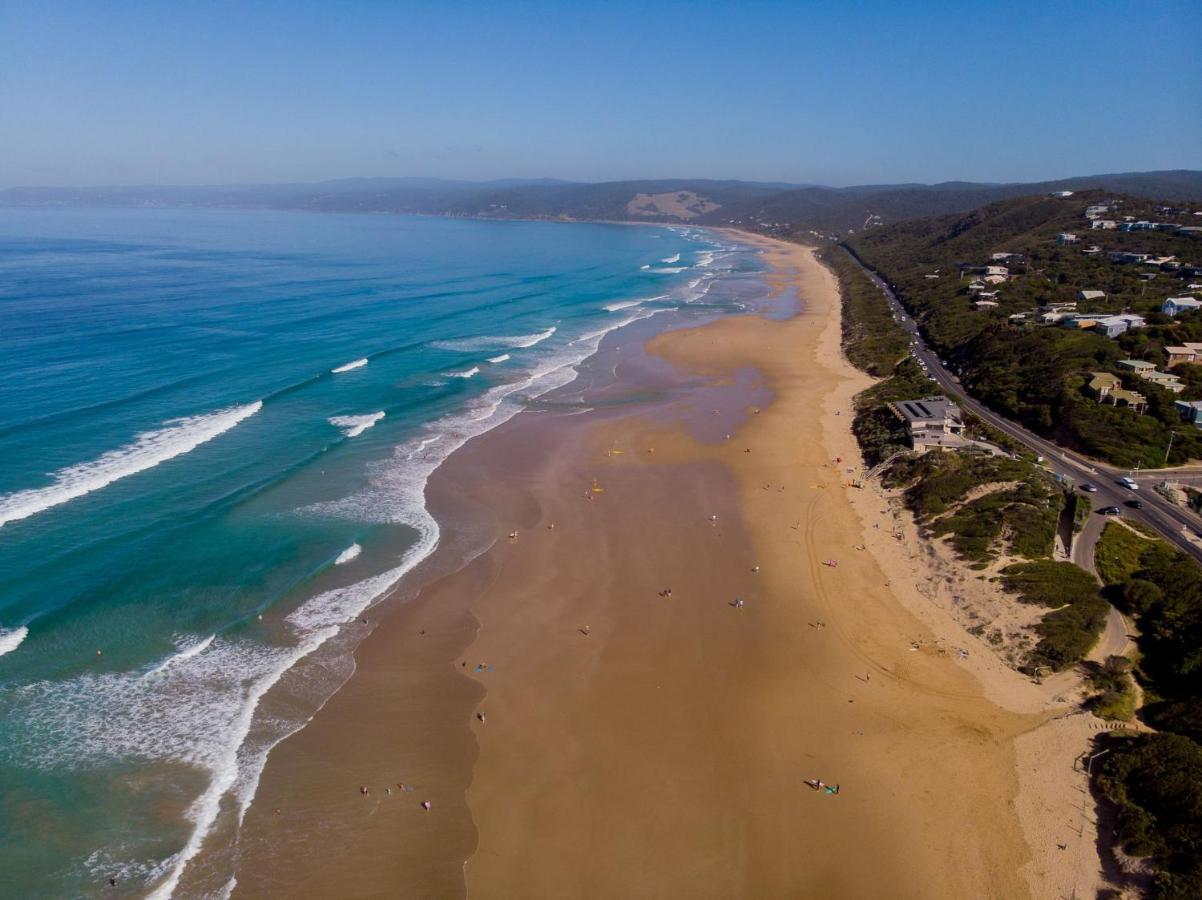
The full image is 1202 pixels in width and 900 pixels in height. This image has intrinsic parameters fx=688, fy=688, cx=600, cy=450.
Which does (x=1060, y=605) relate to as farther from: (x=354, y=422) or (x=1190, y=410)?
(x=354, y=422)

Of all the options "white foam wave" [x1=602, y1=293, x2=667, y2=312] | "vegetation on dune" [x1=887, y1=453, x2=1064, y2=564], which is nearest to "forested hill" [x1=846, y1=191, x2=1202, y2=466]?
"vegetation on dune" [x1=887, y1=453, x2=1064, y2=564]

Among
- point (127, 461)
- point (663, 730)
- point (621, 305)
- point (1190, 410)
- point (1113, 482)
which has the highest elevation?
point (1190, 410)

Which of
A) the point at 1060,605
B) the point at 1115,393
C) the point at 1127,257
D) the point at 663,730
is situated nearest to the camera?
the point at 663,730

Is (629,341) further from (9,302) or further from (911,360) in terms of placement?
(9,302)

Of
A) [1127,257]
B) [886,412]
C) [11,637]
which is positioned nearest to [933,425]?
[886,412]

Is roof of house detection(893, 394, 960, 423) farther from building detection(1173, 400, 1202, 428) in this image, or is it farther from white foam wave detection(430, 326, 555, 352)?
white foam wave detection(430, 326, 555, 352)

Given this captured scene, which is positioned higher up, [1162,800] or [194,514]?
[194,514]
